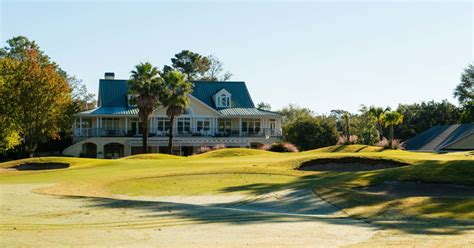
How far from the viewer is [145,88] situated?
54.8 metres

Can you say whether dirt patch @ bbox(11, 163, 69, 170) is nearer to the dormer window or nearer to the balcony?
the balcony

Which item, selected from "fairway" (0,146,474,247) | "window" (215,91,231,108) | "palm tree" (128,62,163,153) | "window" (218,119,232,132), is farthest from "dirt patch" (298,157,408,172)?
"window" (215,91,231,108)

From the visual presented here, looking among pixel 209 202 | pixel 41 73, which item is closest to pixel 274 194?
pixel 209 202

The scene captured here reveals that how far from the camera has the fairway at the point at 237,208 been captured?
12062 mm

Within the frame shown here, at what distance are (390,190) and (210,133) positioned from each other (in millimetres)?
47998

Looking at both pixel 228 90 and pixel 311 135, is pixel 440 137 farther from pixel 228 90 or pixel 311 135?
pixel 228 90

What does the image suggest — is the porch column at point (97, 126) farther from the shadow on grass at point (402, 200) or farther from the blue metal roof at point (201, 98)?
the shadow on grass at point (402, 200)

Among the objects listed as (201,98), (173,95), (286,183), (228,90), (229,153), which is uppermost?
(228,90)

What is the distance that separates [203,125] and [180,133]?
3.58 metres

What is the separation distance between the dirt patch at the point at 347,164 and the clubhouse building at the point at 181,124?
112ft

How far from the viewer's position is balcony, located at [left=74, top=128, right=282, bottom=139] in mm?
64312

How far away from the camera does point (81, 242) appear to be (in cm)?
1105

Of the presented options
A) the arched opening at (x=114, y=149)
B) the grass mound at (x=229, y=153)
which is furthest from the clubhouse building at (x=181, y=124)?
the grass mound at (x=229, y=153)

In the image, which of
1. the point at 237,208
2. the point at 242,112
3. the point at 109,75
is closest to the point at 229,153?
the point at 242,112
